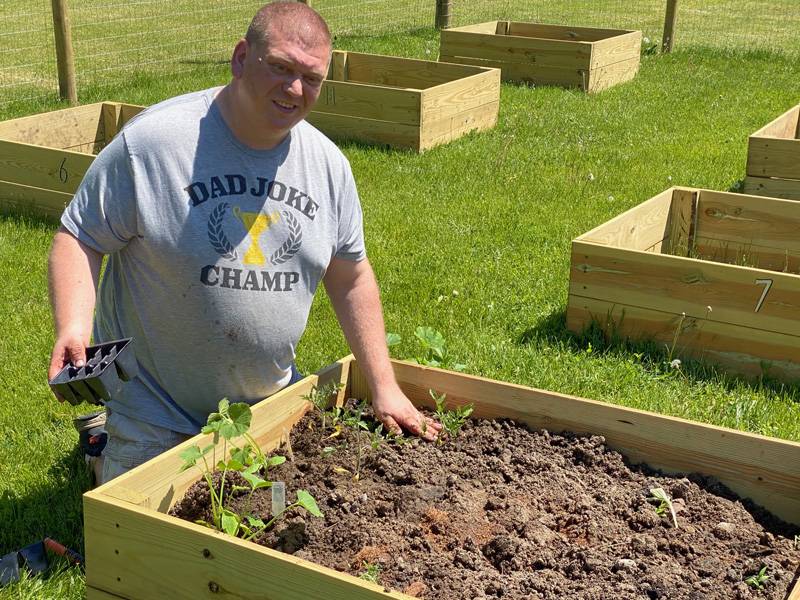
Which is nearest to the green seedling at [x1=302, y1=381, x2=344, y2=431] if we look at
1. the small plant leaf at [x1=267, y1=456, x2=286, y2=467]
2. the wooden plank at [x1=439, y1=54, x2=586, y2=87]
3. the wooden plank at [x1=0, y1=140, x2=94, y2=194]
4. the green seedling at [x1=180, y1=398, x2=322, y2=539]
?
the small plant leaf at [x1=267, y1=456, x2=286, y2=467]

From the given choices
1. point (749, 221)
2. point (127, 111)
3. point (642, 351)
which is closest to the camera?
point (642, 351)

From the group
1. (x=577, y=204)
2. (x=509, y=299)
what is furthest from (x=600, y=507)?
(x=577, y=204)

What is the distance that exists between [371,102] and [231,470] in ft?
21.8

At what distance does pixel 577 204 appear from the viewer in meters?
7.73

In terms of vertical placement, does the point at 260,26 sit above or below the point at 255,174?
above

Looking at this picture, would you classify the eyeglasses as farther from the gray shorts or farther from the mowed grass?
the mowed grass

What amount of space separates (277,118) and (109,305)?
856 mm

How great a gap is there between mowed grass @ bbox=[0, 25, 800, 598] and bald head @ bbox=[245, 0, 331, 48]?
1.85m

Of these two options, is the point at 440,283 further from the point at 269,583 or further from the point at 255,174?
the point at 269,583

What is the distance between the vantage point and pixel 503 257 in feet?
21.5

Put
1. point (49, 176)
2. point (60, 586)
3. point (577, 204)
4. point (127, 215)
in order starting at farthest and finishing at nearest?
1. point (577, 204)
2. point (49, 176)
3. point (60, 586)
4. point (127, 215)

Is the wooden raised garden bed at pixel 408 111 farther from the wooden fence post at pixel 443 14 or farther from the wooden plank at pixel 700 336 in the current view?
the wooden fence post at pixel 443 14

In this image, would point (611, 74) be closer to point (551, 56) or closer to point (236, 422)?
point (551, 56)

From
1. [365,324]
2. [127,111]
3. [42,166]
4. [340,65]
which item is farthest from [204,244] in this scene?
[340,65]
